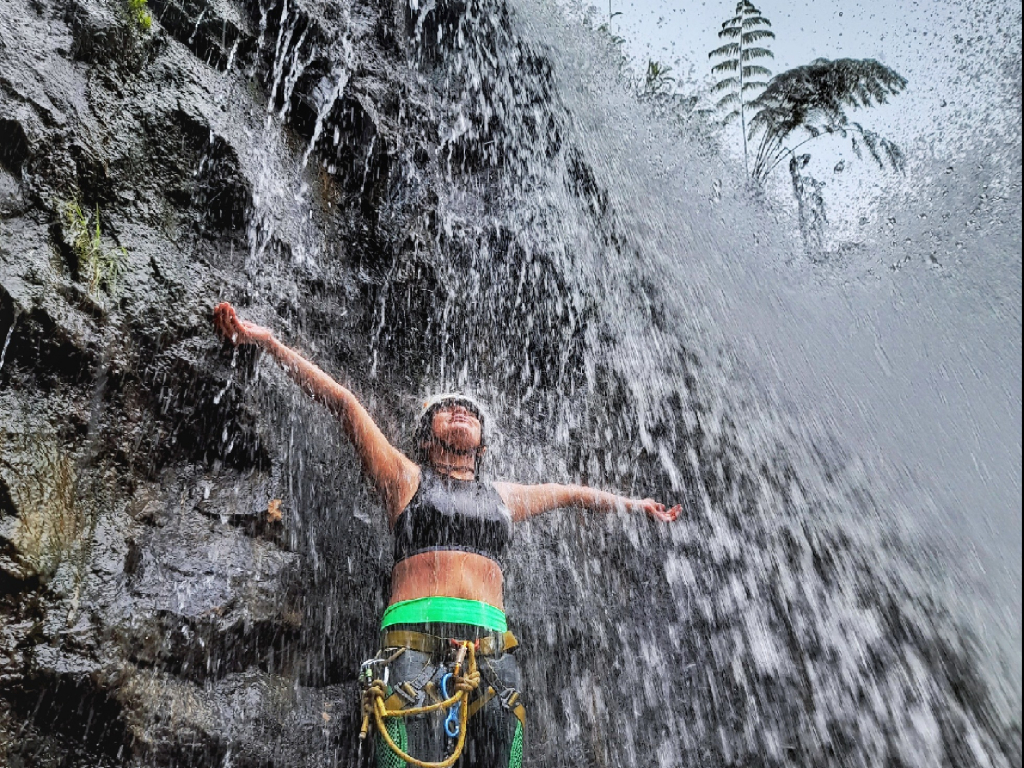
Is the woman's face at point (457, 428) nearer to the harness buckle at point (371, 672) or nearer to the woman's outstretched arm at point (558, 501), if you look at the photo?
the woman's outstretched arm at point (558, 501)

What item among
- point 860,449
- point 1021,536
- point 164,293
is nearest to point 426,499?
point 164,293

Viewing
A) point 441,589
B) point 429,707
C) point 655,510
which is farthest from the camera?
point 655,510

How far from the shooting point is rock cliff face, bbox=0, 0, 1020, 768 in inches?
125

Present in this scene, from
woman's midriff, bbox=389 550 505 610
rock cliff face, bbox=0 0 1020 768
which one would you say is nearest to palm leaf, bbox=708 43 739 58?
rock cliff face, bbox=0 0 1020 768

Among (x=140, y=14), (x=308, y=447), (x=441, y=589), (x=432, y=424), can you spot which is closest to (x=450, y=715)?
(x=441, y=589)

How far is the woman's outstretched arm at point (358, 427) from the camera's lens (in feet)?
10.9

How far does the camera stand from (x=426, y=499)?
3.15 metres

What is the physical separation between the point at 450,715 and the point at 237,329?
2.07 metres

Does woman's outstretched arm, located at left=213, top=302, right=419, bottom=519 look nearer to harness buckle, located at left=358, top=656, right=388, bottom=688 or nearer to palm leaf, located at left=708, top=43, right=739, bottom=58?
harness buckle, located at left=358, top=656, right=388, bottom=688

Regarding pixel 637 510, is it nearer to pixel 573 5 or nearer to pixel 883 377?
pixel 883 377

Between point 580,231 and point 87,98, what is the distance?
16.7 ft

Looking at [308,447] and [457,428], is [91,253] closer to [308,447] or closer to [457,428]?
[308,447]

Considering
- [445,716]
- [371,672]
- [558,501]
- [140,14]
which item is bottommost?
[445,716]

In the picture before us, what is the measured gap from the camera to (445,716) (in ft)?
9.12
